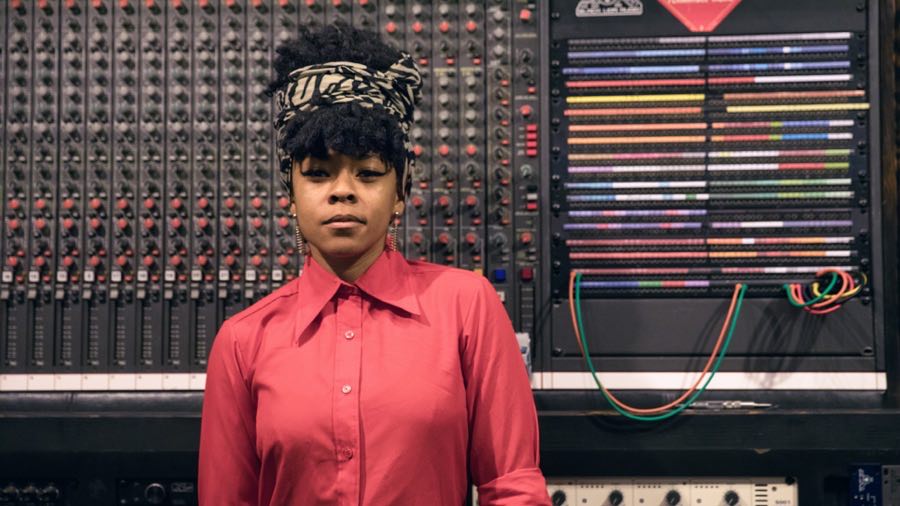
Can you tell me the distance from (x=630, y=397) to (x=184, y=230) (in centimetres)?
162

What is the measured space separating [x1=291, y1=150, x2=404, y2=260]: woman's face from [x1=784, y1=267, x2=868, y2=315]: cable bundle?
1.54m

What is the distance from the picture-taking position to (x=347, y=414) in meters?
1.95

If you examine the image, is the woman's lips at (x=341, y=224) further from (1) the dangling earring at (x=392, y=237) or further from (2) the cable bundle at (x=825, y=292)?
(2) the cable bundle at (x=825, y=292)

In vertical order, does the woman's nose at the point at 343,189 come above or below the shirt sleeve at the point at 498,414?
above

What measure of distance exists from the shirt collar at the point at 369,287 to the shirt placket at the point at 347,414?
0.35ft

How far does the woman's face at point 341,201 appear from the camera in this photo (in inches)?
81.2

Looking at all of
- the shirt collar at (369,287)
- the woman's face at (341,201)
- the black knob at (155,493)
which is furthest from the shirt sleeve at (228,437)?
the black knob at (155,493)

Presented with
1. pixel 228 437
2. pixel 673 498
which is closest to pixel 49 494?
pixel 228 437

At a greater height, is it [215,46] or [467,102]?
[215,46]

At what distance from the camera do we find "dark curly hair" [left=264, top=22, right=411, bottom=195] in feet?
6.56

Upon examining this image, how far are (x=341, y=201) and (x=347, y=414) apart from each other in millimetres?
493

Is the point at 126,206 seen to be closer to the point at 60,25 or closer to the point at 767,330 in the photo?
the point at 60,25

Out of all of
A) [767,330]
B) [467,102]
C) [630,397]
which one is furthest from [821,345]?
[467,102]

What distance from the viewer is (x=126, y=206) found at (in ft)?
10.0
